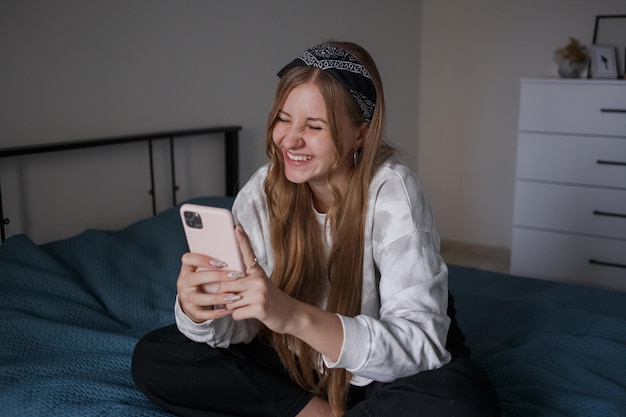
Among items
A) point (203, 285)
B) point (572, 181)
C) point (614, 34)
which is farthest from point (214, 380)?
point (614, 34)

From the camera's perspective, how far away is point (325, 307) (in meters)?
1.26

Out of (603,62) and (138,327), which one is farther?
(603,62)

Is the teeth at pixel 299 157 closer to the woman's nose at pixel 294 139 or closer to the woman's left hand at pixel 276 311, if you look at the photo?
the woman's nose at pixel 294 139

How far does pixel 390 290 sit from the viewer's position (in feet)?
3.53

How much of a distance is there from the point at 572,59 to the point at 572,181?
1.87 feet

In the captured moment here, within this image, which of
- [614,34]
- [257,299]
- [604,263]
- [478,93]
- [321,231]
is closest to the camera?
[257,299]

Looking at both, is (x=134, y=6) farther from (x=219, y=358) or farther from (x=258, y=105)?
(x=219, y=358)

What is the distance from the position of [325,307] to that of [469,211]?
260 cm

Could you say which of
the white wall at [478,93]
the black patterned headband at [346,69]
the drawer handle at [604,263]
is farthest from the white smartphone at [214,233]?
the white wall at [478,93]

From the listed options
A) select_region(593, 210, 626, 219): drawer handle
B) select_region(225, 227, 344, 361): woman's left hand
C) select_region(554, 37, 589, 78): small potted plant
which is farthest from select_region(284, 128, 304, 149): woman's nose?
select_region(554, 37, 589, 78): small potted plant

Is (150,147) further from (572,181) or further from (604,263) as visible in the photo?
(604,263)

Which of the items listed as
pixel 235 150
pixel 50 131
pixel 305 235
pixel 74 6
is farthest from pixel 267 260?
pixel 235 150

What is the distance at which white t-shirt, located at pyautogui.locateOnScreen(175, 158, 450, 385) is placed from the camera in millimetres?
993

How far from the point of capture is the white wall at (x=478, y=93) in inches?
130
